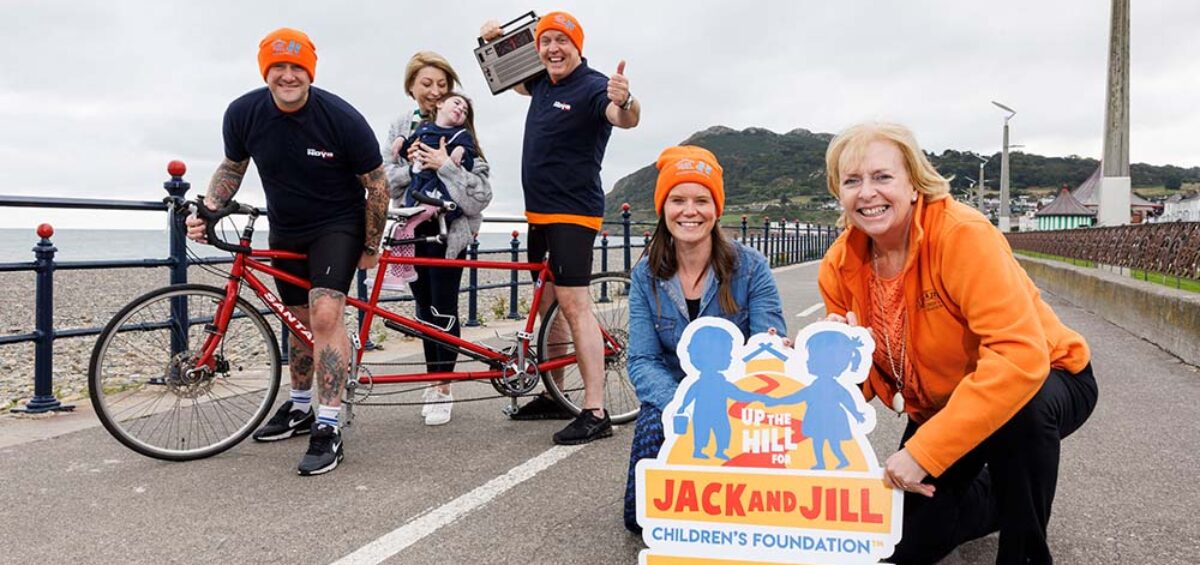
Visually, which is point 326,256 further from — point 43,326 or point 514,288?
point 514,288

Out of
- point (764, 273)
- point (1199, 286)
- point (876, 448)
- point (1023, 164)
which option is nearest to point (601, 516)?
point (764, 273)

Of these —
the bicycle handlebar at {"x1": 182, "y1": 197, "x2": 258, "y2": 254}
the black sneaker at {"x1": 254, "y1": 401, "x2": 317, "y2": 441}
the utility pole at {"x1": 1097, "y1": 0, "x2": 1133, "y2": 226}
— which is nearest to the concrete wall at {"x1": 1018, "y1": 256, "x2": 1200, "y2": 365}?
the black sneaker at {"x1": 254, "y1": 401, "x2": 317, "y2": 441}

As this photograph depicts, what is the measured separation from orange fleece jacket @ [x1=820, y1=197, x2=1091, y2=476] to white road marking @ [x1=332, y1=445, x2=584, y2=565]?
1484 mm

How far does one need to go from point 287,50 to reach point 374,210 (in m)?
0.76

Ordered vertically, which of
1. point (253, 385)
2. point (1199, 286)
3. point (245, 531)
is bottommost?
point (245, 531)

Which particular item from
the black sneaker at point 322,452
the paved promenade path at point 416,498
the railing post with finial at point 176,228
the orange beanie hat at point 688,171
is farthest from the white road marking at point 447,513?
the railing post with finial at point 176,228

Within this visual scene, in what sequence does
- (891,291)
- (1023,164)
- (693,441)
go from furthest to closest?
1. (1023,164)
2. (891,291)
3. (693,441)

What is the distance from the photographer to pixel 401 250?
13.3 feet

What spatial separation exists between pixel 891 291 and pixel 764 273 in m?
0.65

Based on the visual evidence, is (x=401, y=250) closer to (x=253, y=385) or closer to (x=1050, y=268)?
(x=253, y=385)

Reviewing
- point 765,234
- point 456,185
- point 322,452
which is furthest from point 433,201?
point 765,234

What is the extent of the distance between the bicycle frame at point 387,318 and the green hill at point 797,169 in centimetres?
5554

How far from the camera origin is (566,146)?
3.87m

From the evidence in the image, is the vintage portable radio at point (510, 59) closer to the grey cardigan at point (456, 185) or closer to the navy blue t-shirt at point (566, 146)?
the navy blue t-shirt at point (566, 146)
